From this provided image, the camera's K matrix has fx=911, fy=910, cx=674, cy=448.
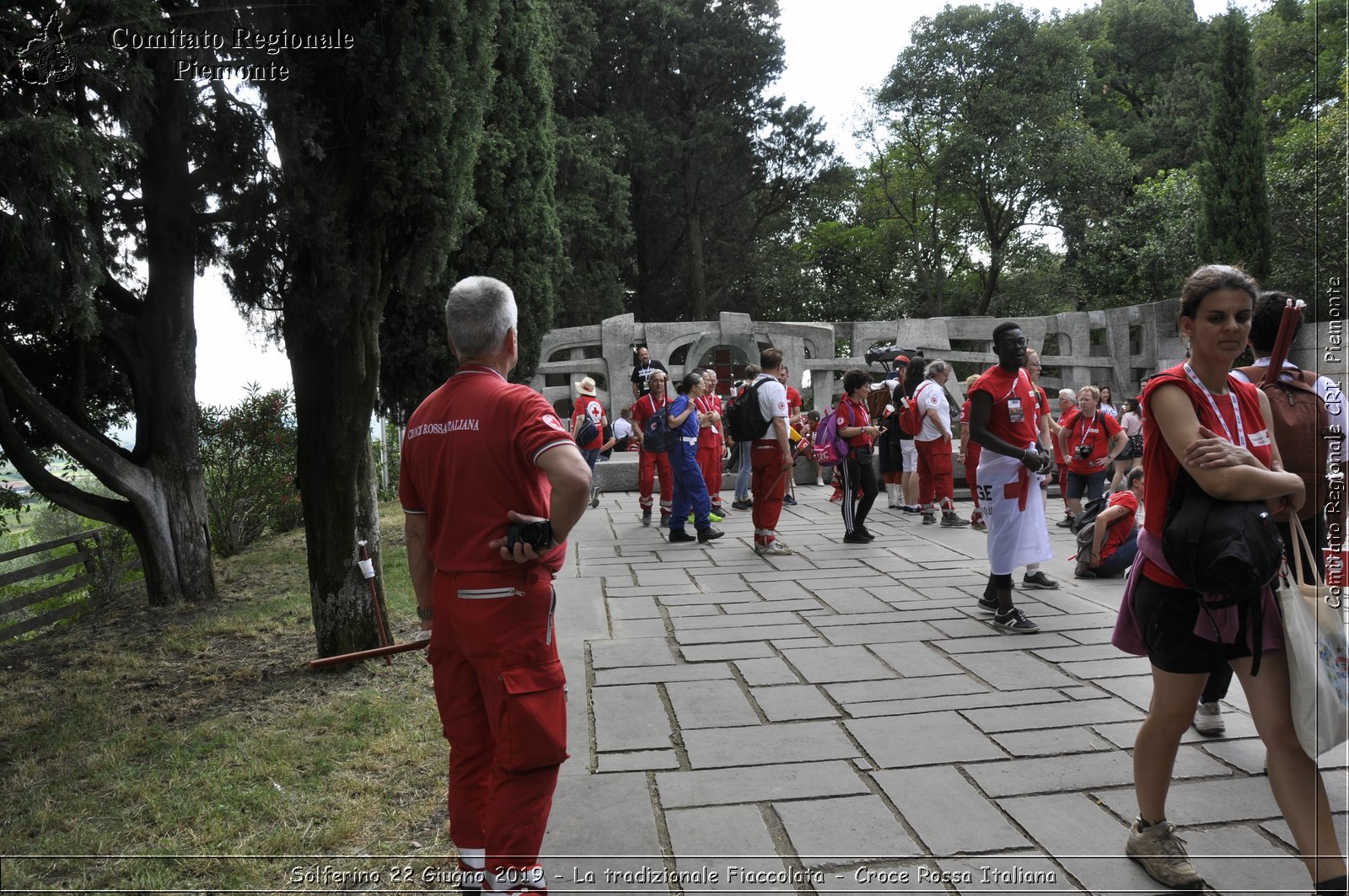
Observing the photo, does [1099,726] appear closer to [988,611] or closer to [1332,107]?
[988,611]

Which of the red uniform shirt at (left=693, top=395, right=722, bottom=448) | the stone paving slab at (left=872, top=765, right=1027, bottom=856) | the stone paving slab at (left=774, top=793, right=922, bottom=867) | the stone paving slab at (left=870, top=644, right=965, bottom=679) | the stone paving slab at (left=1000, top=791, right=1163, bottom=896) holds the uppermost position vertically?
the red uniform shirt at (left=693, top=395, right=722, bottom=448)

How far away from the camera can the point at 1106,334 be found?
22781mm

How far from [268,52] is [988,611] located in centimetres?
546

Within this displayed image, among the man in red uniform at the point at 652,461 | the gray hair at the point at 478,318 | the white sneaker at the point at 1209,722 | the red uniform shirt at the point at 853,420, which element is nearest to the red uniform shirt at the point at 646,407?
the man in red uniform at the point at 652,461

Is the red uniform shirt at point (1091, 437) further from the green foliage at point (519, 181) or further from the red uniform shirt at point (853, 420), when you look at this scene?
the green foliage at point (519, 181)

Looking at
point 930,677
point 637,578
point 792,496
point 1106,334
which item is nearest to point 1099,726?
point 930,677

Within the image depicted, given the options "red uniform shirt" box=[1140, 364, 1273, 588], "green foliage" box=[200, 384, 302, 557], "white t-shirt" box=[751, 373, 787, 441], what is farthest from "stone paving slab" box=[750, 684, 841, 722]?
"green foliage" box=[200, 384, 302, 557]

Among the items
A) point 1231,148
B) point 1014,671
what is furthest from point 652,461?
point 1231,148

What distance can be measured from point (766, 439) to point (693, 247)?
792 inches

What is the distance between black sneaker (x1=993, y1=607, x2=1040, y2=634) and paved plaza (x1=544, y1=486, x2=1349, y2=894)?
10cm

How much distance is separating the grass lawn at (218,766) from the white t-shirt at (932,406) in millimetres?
5521

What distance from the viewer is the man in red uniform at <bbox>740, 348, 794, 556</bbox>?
788cm

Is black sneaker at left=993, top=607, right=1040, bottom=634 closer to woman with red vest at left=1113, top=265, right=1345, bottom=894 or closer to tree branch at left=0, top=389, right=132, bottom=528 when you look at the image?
woman with red vest at left=1113, top=265, right=1345, bottom=894

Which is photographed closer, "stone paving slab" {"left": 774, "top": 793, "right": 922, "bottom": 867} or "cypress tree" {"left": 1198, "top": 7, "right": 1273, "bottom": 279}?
"stone paving slab" {"left": 774, "top": 793, "right": 922, "bottom": 867}
